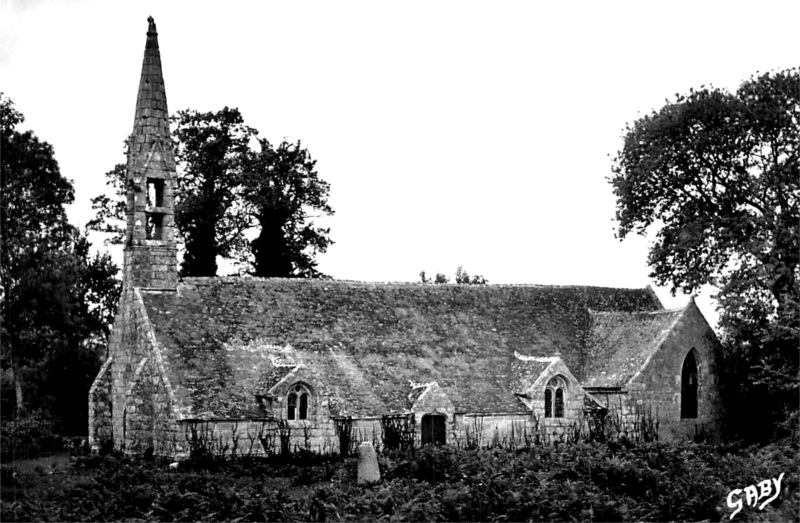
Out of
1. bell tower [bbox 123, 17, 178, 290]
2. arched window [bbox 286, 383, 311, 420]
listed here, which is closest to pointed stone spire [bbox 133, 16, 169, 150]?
bell tower [bbox 123, 17, 178, 290]

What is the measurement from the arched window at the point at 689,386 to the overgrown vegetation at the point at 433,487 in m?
7.90

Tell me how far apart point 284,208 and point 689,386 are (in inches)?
845

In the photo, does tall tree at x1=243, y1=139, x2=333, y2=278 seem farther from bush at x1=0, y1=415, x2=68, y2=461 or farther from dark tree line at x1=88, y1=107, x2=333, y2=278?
bush at x1=0, y1=415, x2=68, y2=461

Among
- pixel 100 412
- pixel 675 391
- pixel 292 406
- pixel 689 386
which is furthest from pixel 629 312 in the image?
pixel 100 412

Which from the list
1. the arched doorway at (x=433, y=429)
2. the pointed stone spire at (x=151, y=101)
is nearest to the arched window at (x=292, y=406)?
the arched doorway at (x=433, y=429)

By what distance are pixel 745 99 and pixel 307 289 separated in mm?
17808

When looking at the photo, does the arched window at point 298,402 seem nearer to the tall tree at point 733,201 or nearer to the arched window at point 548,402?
the arched window at point 548,402

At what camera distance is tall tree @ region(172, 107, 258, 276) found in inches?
2116

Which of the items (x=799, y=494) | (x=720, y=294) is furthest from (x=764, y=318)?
(x=799, y=494)

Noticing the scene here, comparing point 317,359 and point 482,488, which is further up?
point 317,359

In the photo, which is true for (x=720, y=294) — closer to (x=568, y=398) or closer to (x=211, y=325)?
(x=568, y=398)

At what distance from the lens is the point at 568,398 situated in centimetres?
3984

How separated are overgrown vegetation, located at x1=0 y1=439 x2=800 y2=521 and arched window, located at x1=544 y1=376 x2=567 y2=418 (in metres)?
6.01

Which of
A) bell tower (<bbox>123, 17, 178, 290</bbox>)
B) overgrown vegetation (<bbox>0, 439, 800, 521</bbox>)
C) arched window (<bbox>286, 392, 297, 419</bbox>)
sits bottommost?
overgrown vegetation (<bbox>0, 439, 800, 521</bbox>)
